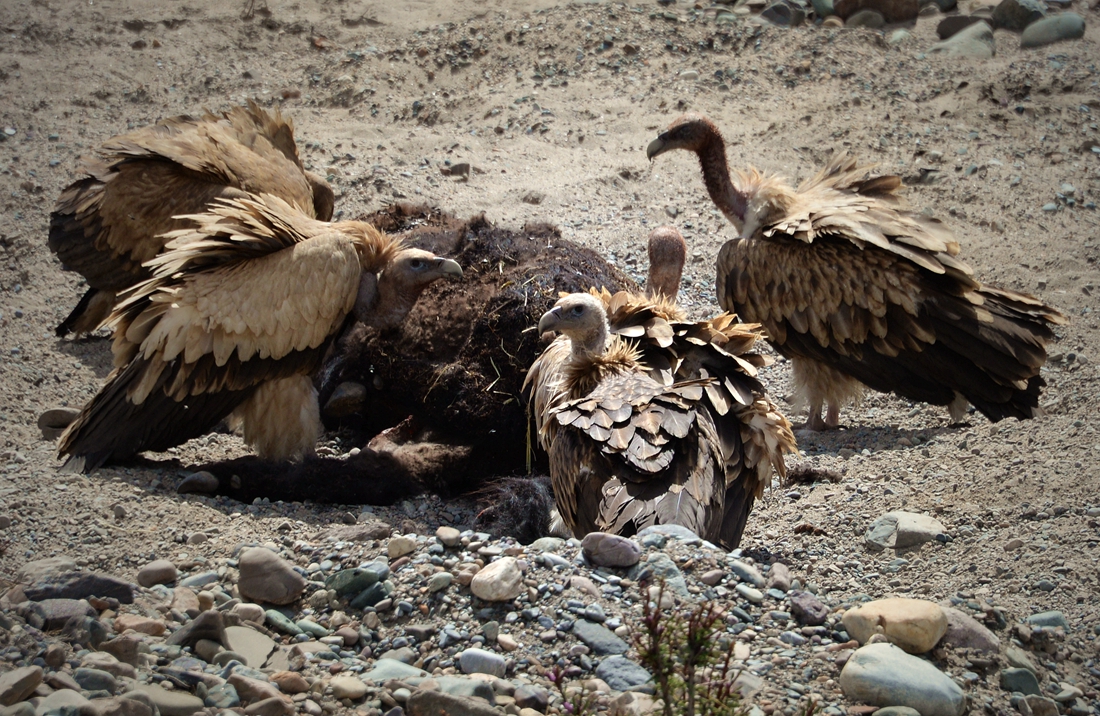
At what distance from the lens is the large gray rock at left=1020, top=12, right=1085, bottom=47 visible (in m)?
12.2

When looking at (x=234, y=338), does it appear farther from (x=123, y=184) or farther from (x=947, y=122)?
(x=947, y=122)

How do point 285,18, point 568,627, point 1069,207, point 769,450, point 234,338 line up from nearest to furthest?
1. point 568,627
2. point 769,450
3. point 234,338
4. point 1069,207
5. point 285,18

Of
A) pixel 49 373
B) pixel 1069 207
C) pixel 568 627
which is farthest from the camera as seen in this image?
pixel 1069 207

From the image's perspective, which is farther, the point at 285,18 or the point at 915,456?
the point at 285,18

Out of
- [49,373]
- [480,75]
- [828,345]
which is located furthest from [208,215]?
[480,75]

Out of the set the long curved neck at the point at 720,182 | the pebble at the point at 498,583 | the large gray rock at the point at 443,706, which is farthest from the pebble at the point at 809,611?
the long curved neck at the point at 720,182

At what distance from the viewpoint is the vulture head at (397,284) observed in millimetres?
6027

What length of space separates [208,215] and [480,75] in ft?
19.5

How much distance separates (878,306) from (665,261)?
4.71ft

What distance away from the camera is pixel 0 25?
11.5 metres

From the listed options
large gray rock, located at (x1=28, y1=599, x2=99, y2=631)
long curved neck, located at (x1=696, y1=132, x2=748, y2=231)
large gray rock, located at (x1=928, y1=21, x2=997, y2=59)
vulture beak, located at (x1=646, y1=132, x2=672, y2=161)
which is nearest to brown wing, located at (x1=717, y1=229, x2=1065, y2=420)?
long curved neck, located at (x1=696, y1=132, x2=748, y2=231)

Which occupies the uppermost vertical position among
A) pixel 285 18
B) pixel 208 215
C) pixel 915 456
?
pixel 285 18

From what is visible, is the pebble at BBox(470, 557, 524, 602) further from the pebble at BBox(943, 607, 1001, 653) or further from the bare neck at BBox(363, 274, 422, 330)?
the bare neck at BBox(363, 274, 422, 330)

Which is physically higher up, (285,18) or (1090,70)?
(285,18)
